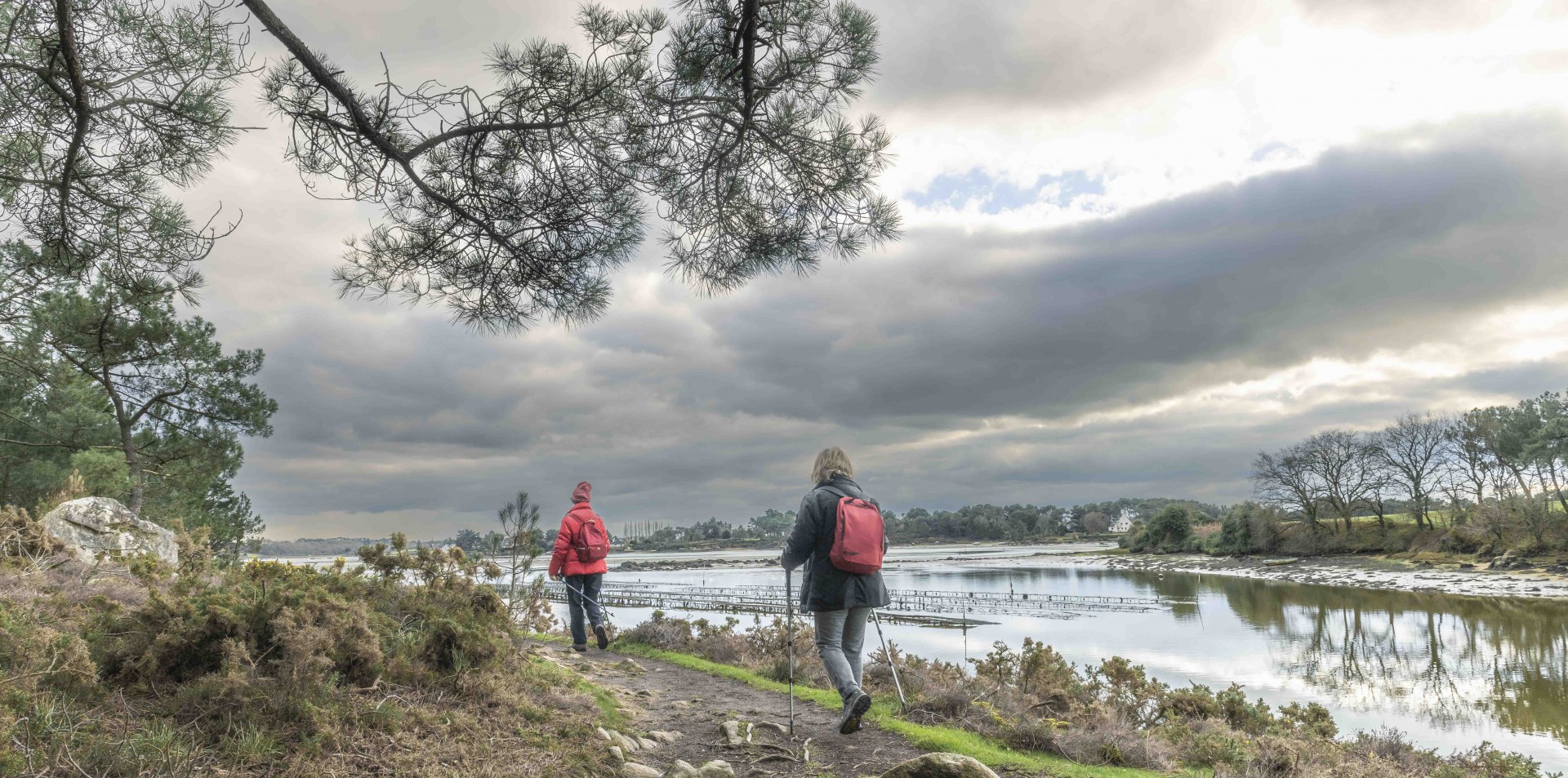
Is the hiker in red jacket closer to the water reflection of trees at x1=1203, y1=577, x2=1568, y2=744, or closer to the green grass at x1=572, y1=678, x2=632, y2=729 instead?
the green grass at x1=572, y1=678, x2=632, y2=729

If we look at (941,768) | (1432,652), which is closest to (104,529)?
(941,768)

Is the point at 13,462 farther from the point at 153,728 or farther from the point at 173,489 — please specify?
the point at 153,728

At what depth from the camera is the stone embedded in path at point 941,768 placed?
3.71 metres

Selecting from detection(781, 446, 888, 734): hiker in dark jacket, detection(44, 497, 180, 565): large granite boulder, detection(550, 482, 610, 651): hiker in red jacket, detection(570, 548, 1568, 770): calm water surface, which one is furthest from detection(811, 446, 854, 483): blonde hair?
detection(570, 548, 1568, 770): calm water surface

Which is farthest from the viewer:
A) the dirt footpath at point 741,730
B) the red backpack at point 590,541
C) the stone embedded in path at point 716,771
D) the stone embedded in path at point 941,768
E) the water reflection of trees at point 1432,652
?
the water reflection of trees at point 1432,652

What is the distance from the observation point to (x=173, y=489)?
16.6 meters

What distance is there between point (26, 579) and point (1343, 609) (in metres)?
32.1

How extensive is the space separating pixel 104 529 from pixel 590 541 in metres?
4.41

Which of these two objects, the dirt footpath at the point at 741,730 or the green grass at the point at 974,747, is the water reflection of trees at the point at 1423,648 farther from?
the dirt footpath at the point at 741,730

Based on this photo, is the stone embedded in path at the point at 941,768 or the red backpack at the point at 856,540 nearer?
the stone embedded in path at the point at 941,768

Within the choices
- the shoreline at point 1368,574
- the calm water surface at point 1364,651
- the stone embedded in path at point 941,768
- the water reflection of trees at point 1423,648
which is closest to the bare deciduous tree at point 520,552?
the stone embedded in path at point 941,768

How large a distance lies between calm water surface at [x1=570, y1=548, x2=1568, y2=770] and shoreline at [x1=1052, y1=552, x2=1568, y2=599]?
6.94 feet

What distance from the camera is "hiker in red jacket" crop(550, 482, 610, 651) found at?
848 cm

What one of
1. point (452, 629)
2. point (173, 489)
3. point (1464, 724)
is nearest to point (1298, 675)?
point (1464, 724)
